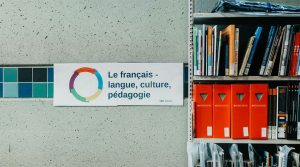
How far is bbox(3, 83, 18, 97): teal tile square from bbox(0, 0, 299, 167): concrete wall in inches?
1.9

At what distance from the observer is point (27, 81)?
8.73 ft

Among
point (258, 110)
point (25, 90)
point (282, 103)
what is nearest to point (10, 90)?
point (25, 90)

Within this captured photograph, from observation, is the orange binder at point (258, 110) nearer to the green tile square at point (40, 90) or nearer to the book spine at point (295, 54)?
the book spine at point (295, 54)

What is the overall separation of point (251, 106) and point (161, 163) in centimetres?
88

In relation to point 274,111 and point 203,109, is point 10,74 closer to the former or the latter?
point 203,109

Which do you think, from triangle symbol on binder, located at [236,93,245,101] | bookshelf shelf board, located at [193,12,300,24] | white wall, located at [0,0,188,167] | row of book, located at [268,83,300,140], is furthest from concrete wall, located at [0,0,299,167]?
row of book, located at [268,83,300,140]

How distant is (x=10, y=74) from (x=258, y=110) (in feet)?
5.82

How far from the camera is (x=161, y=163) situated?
8.63 ft

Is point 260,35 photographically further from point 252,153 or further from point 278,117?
point 252,153

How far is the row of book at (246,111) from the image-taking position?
2049 millimetres

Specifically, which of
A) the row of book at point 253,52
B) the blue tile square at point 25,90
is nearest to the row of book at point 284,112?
the row of book at point 253,52

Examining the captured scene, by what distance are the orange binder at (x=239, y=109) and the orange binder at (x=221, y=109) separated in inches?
1.3

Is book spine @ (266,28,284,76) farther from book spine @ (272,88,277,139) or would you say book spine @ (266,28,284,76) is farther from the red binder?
the red binder

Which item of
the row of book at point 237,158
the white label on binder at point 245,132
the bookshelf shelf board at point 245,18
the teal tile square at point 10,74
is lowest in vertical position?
the row of book at point 237,158
